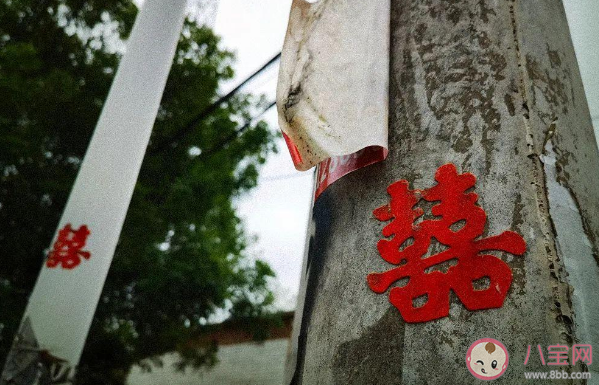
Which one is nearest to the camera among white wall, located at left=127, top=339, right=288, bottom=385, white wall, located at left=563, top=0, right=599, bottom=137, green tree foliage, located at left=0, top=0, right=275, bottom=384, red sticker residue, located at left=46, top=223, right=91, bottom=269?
white wall, located at left=563, top=0, right=599, bottom=137

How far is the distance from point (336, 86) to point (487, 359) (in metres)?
1.13

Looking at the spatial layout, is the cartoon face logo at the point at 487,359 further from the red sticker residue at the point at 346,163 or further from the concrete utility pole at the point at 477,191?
the red sticker residue at the point at 346,163

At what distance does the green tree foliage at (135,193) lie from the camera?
6160mm

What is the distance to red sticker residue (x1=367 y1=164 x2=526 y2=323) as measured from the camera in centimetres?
142

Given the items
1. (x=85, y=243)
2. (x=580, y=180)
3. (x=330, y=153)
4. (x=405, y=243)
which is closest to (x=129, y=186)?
(x=85, y=243)

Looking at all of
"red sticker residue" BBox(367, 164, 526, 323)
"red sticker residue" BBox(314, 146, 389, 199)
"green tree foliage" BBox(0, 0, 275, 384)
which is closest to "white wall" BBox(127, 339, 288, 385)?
"green tree foliage" BBox(0, 0, 275, 384)

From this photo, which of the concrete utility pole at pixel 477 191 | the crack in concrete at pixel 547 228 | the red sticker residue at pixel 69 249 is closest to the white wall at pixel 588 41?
the concrete utility pole at pixel 477 191

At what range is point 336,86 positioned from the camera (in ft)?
6.05

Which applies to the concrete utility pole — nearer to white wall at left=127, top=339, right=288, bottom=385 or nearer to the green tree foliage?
the green tree foliage

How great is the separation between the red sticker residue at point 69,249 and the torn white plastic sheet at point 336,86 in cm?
263

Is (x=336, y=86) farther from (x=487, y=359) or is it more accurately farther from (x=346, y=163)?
(x=487, y=359)

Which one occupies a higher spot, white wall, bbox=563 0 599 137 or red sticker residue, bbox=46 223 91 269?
white wall, bbox=563 0 599 137

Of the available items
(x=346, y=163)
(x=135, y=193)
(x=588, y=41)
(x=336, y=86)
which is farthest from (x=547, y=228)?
(x=135, y=193)

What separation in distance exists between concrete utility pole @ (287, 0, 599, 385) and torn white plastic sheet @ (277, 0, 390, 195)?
11cm
